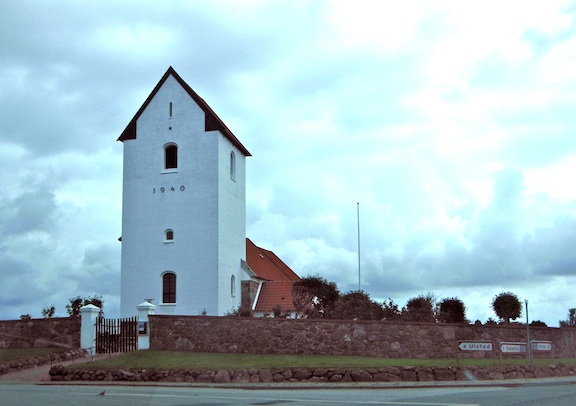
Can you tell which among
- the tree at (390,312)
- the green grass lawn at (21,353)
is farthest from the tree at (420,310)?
the green grass lawn at (21,353)

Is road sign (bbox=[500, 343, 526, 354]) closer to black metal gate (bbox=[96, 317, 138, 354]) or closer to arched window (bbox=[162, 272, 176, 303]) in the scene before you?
black metal gate (bbox=[96, 317, 138, 354])

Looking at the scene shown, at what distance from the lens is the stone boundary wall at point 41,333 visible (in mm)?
32906

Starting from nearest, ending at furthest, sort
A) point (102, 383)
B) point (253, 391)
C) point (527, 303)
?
point (253, 391)
point (102, 383)
point (527, 303)

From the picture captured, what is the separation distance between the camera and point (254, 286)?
5316 centimetres

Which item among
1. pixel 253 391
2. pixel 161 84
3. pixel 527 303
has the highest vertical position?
pixel 161 84

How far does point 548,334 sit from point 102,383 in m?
21.3

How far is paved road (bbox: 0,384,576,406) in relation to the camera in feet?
57.0

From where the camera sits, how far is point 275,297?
2093 inches

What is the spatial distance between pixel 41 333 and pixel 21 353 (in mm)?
2385

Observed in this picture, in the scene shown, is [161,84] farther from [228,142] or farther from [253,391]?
[253,391]

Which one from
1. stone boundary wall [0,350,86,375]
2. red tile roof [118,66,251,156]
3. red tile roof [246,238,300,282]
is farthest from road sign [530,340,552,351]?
red tile roof [246,238,300,282]

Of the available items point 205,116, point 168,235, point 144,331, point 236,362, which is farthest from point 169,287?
point 236,362

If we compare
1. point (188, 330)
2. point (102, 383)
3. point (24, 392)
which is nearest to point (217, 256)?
point (188, 330)

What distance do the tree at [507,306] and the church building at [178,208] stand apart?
17244 mm
